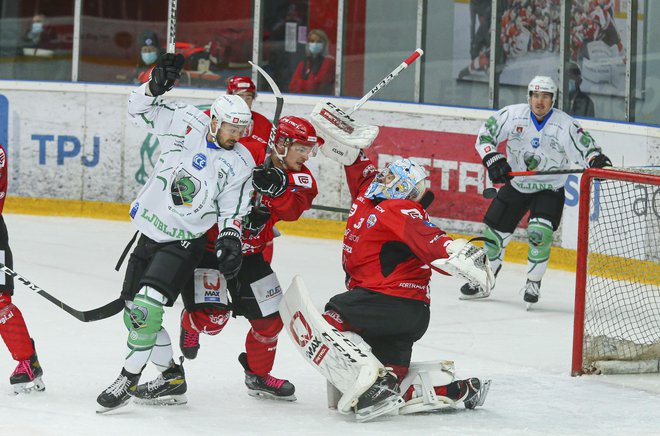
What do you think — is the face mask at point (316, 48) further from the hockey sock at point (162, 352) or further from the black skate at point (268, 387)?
the hockey sock at point (162, 352)

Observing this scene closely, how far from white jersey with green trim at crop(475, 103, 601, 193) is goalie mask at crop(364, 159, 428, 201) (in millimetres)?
2452

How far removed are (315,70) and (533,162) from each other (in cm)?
250

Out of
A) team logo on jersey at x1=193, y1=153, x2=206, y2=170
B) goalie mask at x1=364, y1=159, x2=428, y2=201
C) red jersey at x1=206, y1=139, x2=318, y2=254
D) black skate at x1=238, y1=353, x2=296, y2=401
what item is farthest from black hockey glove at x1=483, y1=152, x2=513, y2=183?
team logo on jersey at x1=193, y1=153, x2=206, y2=170

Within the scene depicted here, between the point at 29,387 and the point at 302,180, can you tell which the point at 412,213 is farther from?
the point at 29,387

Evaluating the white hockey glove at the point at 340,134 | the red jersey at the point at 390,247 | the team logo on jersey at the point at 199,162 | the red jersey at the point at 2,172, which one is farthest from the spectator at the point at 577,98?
the red jersey at the point at 2,172

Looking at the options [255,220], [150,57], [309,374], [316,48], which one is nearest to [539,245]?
[309,374]

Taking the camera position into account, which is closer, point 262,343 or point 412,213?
point 412,213

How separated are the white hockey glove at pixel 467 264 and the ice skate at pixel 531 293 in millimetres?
2645

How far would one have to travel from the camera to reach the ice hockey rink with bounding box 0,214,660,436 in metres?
4.54

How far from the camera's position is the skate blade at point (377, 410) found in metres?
4.54

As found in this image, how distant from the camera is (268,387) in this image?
16.1ft

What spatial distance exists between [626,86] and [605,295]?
7.75ft

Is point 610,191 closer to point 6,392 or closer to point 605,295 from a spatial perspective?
point 605,295

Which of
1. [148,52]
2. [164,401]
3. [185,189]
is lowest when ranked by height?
[164,401]
